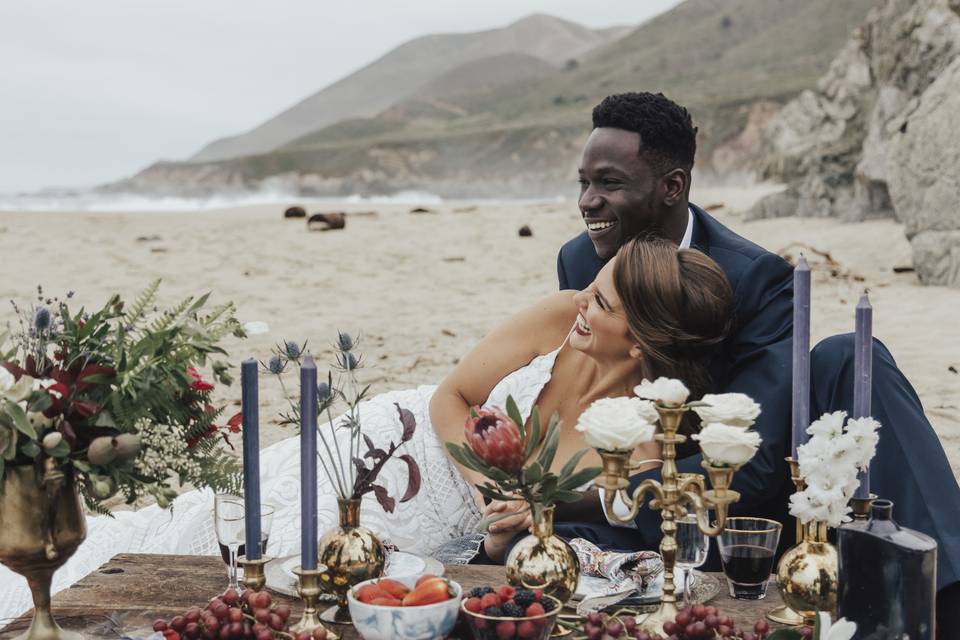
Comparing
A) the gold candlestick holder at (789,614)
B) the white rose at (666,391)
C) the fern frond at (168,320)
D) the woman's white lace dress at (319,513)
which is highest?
the fern frond at (168,320)

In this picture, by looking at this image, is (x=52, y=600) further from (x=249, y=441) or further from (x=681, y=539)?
(x=681, y=539)

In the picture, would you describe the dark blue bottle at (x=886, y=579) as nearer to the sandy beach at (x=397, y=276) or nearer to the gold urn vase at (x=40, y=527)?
the gold urn vase at (x=40, y=527)

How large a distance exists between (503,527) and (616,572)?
56cm

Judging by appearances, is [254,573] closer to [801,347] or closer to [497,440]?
[497,440]

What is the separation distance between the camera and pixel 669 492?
190 cm

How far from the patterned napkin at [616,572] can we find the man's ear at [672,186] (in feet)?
6.04

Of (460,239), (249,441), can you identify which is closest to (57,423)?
(249,441)

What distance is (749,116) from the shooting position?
6806 centimetres

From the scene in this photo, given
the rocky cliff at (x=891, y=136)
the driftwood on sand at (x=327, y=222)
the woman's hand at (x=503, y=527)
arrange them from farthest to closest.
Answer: the driftwood on sand at (x=327, y=222) → the rocky cliff at (x=891, y=136) → the woman's hand at (x=503, y=527)

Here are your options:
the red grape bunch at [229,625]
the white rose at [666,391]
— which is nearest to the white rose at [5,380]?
the red grape bunch at [229,625]

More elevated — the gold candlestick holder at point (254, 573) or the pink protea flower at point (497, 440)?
the pink protea flower at point (497, 440)

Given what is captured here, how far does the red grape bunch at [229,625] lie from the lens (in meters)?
1.88

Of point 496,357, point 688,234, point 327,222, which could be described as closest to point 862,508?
point 496,357

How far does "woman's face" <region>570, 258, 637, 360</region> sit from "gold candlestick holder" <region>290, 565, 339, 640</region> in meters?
1.33
